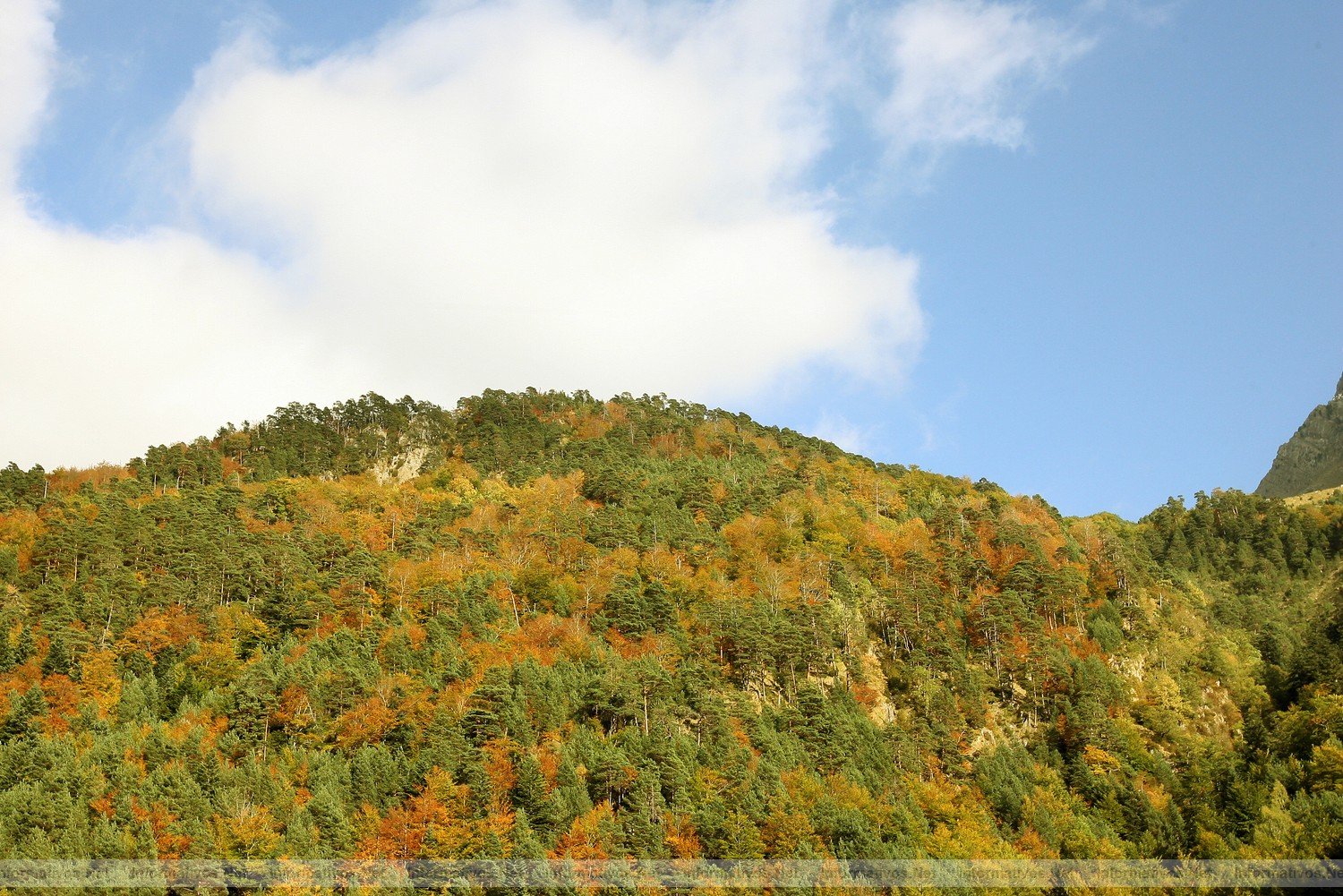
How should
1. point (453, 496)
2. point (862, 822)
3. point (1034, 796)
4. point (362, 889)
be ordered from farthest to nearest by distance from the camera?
point (453, 496), point (1034, 796), point (862, 822), point (362, 889)

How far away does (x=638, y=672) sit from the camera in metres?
76.4

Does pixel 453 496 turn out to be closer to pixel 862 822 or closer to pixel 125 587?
pixel 125 587

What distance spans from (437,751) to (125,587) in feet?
118

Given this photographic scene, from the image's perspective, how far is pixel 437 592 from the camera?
88000 millimetres

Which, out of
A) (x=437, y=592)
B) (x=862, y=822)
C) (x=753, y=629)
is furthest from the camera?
(x=437, y=592)

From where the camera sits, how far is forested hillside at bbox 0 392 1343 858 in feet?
209

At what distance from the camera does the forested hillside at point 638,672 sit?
209 feet

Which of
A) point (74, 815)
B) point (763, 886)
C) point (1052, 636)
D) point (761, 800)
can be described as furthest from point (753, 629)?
point (74, 815)

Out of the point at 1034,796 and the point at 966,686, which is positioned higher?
the point at 966,686

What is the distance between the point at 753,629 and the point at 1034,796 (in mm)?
24243

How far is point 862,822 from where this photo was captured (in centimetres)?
6469

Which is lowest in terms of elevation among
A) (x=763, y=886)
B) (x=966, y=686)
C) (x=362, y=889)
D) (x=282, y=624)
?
(x=763, y=886)

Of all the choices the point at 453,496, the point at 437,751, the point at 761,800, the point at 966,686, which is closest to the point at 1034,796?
the point at 966,686

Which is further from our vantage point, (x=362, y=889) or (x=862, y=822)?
(x=862, y=822)
